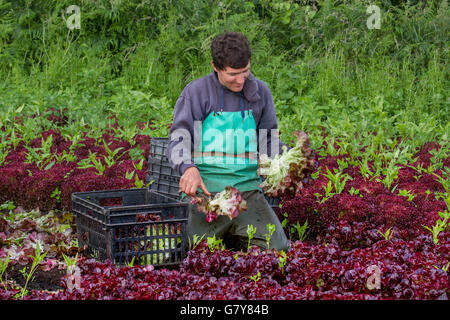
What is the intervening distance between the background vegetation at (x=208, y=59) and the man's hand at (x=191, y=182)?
3102 millimetres

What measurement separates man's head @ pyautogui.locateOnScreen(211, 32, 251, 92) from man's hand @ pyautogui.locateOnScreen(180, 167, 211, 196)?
24.4 inches

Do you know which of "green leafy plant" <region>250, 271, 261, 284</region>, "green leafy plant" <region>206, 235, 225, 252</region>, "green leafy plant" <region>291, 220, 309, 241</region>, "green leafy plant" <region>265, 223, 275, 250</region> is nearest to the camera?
"green leafy plant" <region>250, 271, 261, 284</region>

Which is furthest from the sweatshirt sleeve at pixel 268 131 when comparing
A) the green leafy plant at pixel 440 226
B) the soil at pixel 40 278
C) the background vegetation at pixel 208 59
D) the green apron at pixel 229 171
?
the background vegetation at pixel 208 59

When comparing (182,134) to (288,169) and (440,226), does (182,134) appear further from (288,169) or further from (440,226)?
(440,226)

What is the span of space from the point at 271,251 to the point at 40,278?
138cm

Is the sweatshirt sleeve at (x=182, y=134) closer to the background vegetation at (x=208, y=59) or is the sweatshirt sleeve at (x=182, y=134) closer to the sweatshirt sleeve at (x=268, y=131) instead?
the sweatshirt sleeve at (x=268, y=131)

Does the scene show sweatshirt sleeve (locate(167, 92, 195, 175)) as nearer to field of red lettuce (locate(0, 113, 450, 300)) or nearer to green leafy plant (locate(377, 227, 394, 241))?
field of red lettuce (locate(0, 113, 450, 300))

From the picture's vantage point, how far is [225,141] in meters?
4.18

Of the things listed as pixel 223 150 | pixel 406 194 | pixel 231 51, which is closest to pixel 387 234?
pixel 406 194

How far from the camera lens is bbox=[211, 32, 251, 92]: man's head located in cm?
393

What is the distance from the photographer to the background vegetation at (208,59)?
7.90 metres

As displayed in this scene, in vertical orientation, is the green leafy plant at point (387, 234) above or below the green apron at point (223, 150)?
below

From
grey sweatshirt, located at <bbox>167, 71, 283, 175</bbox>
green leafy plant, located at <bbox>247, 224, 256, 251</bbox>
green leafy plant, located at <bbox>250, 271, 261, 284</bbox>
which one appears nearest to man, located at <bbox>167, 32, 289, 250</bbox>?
grey sweatshirt, located at <bbox>167, 71, 283, 175</bbox>

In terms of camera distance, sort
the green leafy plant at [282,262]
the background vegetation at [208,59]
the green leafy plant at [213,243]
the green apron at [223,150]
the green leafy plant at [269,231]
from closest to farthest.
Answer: the green leafy plant at [282,262]
the green leafy plant at [213,243]
the green leafy plant at [269,231]
the green apron at [223,150]
the background vegetation at [208,59]
